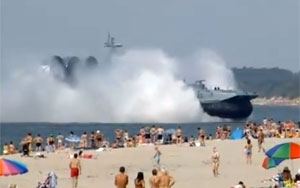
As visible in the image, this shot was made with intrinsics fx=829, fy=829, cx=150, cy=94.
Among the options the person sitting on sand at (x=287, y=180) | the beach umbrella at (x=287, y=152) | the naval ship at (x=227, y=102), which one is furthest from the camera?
the naval ship at (x=227, y=102)

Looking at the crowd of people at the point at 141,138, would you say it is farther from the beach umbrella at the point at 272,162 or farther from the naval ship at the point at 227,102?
the naval ship at the point at 227,102

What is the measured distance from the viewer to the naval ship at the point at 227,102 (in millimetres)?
91812

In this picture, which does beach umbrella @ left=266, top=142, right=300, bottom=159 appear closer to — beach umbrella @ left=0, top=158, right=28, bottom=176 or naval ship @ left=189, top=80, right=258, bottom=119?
→ beach umbrella @ left=0, top=158, right=28, bottom=176

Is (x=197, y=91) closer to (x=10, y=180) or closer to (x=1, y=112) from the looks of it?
(x=1, y=112)

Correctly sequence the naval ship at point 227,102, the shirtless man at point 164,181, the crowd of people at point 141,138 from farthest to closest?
1. the naval ship at point 227,102
2. the crowd of people at point 141,138
3. the shirtless man at point 164,181

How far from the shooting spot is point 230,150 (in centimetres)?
3562

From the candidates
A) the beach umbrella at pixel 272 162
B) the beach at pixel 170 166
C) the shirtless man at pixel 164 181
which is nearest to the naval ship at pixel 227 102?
the beach at pixel 170 166

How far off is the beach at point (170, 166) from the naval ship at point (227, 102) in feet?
172

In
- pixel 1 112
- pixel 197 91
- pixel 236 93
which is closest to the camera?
pixel 236 93

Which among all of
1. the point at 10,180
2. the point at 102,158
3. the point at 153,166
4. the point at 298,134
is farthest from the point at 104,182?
the point at 298,134

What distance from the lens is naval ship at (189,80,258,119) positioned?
91.8m

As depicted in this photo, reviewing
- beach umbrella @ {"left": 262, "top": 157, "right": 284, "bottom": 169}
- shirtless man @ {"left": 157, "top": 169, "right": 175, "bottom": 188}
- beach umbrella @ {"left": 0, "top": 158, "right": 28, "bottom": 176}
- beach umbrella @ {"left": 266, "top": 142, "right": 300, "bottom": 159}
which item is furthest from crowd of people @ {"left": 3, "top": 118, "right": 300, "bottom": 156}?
shirtless man @ {"left": 157, "top": 169, "right": 175, "bottom": 188}

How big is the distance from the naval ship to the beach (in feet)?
172

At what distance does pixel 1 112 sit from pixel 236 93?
32164mm
